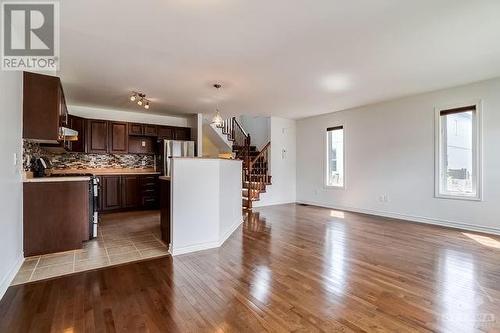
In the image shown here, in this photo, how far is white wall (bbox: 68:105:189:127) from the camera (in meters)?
6.24

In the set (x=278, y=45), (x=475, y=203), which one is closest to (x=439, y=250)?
(x=475, y=203)

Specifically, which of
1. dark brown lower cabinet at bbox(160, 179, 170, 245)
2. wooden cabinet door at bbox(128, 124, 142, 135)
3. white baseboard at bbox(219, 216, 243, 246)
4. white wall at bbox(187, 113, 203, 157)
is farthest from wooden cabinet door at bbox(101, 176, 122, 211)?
white baseboard at bbox(219, 216, 243, 246)

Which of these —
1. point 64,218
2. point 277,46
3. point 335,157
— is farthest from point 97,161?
point 335,157

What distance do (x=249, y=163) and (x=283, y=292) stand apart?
4683 millimetres

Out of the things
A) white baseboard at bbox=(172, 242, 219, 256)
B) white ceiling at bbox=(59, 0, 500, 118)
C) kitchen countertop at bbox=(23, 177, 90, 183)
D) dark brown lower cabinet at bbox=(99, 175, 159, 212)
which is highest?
white ceiling at bbox=(59, 0, 500, 118)

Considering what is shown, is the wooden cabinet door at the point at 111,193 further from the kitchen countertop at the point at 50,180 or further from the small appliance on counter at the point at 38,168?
the kitchen countertop at the point at 50,180

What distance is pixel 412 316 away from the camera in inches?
75.9

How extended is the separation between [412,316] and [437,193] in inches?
151

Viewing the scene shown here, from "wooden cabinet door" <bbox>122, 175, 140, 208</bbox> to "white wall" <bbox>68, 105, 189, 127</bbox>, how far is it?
160 centimetres

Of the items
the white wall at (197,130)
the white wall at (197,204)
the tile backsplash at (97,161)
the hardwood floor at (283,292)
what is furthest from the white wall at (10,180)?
the white wall at (197,130)

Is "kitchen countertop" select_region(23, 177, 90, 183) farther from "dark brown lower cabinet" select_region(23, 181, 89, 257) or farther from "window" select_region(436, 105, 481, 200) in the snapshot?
"window" select_region(436, 105, 481, 200)

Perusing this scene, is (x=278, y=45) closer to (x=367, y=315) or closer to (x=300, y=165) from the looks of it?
(x=367, y=315)

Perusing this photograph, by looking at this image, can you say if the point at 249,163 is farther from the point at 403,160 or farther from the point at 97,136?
the point at 97,136

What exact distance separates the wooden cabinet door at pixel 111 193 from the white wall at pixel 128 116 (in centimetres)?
161
